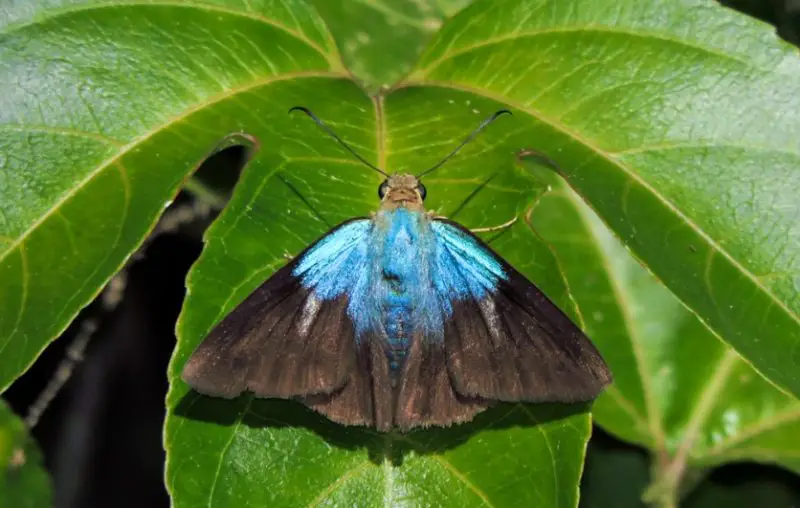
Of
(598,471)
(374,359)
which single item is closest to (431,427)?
(374,359)

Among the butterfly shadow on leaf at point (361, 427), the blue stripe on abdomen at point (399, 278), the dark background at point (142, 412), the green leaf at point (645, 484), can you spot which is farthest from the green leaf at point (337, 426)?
the green leaf at point (645, 484)

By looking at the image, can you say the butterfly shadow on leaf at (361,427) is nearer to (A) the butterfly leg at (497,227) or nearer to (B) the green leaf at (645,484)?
(A) the butterfly leg at (497,227)

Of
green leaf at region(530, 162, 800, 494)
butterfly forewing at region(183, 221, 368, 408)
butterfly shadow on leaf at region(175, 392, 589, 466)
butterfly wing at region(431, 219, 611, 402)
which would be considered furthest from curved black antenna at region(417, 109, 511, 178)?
green leaf at region(530, 162, 800, 494)

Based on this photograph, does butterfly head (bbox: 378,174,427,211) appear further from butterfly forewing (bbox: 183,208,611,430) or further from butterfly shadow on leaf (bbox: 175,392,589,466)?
butterfly shadow on leaf (bbox: 175,392,589,466)

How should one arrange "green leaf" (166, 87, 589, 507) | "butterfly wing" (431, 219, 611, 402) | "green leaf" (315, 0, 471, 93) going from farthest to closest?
1. "green leaf" (315, 0, 471, 93)
2. "butterfly wing" (431, 219, 611, 402)
3. "green leaf" (166, 87, 589, 507)

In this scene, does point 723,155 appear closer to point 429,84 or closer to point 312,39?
point 429,84

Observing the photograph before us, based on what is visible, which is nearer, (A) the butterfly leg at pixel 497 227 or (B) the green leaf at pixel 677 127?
(B) the green leaf at pixel 677 127

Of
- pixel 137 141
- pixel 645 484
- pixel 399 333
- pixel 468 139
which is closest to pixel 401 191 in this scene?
pixel 468 139
